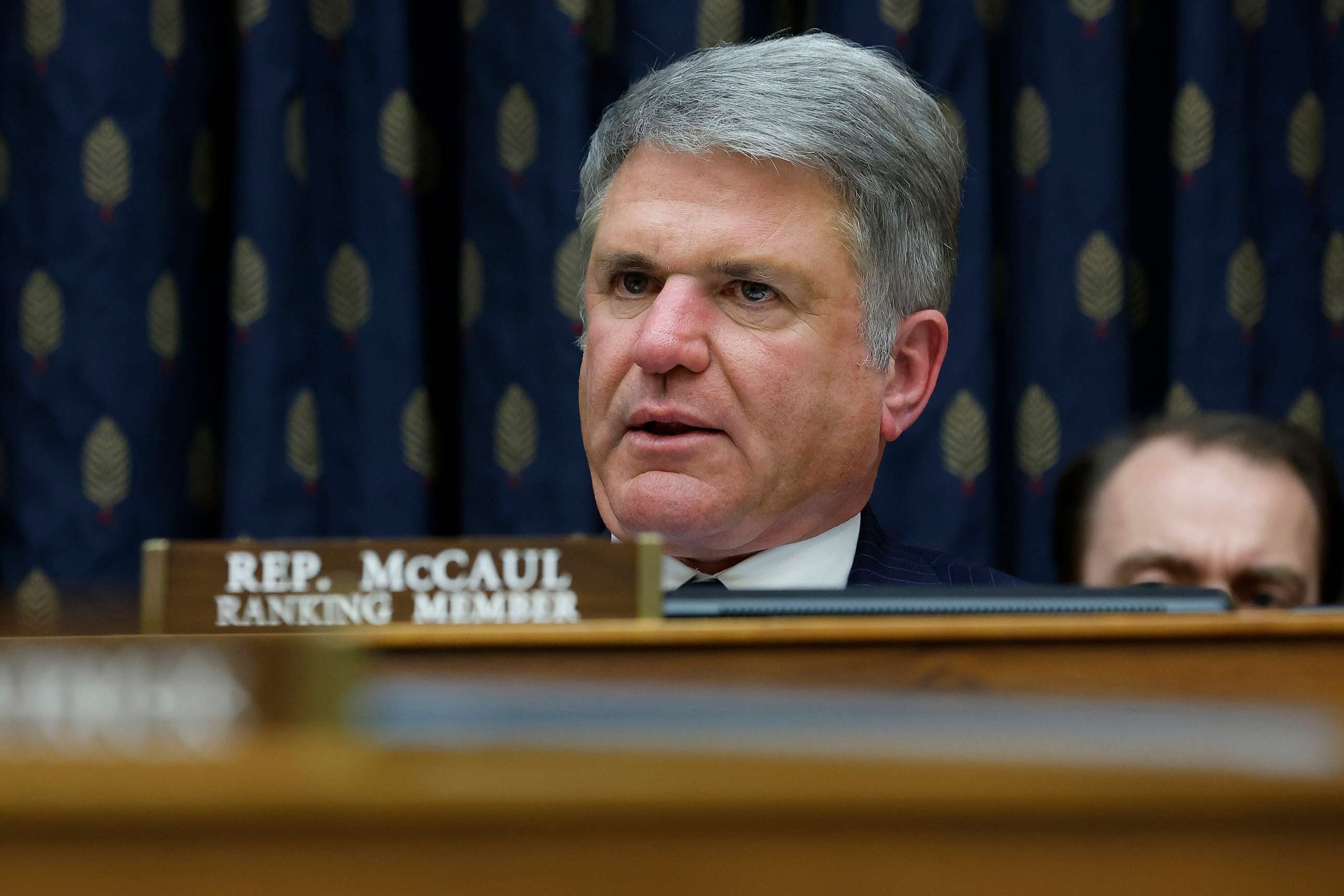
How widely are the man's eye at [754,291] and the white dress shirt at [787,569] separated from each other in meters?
0.21

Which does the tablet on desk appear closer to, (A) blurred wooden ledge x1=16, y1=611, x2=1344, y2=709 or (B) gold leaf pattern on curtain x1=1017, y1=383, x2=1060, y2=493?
(A) blurred wooden ledge x1=16, y1=611, x2=1344, y2=709

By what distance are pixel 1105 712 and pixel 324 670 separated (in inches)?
8.6

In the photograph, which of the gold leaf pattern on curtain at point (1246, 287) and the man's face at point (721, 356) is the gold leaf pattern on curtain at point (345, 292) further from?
the gold leaf pattern on curtain at point (1246, 287)

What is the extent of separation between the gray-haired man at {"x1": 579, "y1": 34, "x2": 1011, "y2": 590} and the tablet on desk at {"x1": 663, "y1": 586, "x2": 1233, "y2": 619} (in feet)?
1.48

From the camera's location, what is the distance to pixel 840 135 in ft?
3.60

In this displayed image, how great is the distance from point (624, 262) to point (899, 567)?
0.36 meters

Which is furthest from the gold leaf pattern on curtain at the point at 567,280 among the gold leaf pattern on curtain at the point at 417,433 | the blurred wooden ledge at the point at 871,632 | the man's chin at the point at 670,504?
the blurred wooden ledge at the point at 871,632

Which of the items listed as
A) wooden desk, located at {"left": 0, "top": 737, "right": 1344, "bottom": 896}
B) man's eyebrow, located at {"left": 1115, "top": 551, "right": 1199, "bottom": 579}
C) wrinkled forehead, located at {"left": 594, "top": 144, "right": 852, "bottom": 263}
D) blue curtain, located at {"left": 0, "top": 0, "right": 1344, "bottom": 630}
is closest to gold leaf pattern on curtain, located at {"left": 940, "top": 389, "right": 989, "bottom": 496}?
blue curtain, located at {"left": 0, "top": 0, "right": 1344, "bottom": 630}

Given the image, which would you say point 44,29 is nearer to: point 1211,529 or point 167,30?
point 167,30

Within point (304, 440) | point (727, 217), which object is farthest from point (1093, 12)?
point (304, 440)

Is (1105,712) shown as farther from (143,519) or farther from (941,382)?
(143,519)

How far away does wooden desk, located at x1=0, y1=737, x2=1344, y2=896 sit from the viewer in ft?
1.05

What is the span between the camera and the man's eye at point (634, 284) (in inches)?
43.7

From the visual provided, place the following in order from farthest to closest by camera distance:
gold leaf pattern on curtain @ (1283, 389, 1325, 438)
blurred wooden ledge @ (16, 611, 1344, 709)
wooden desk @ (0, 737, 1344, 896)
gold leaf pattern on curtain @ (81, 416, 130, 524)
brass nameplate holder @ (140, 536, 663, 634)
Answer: gold leaf pattern on curtain @ (1283, 389, 1325, 438), gold leaf pattern on curtain @ (81, 416, 130, 524), brass nameplate holder @ (140, 536, 663, 634), blurred wooden ledge @ (16, 611, 1344, 709), wooden desk @ (0, 737, 1344, 896)
